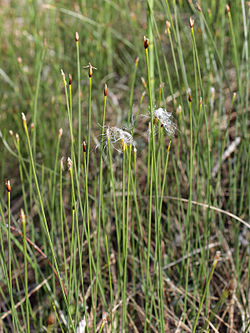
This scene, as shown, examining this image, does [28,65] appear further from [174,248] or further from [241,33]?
[174,248]

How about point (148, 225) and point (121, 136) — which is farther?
point (148, 225)

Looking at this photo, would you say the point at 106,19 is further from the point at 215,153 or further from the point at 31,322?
the point at 31,322

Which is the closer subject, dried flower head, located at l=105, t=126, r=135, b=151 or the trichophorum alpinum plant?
dried flower head, located at l=105, t=126, r=135, b=151

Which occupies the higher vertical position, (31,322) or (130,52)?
(130,52)

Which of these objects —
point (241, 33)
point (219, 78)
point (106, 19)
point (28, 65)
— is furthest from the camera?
point (28, 65)

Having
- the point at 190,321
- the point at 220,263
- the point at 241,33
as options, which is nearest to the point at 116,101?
the point at 241,33

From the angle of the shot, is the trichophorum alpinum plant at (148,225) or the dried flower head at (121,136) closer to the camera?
the dried flower head at (121,136)

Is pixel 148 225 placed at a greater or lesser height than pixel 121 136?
lesser

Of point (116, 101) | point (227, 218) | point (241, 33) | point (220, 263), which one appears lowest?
point (220, 263)

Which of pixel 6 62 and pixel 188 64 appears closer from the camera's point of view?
pixel 188 64

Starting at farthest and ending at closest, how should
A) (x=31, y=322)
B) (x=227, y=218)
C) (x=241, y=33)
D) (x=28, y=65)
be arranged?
(x=28, y=65) → (x=241, y=33) → (x=227, y=218) → (x=31, y=322)

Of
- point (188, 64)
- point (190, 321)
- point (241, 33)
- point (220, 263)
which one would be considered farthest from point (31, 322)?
point (241, 33)
